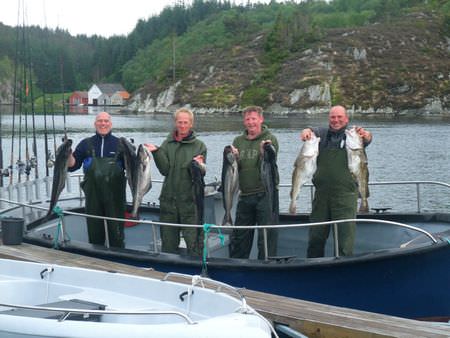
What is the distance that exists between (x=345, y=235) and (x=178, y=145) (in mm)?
2151

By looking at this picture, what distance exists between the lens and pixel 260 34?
120 meters

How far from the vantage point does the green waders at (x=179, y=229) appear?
7.59 metres

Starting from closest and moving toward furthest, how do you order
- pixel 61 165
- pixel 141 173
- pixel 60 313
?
1. pixel 60 313
2. pixel 141 173
3. pixel 61 165

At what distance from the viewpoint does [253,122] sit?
7.38m

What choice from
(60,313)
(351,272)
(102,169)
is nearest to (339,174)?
(351,272)

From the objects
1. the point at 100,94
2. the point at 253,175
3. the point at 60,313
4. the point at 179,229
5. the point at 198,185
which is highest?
the point at 100,94

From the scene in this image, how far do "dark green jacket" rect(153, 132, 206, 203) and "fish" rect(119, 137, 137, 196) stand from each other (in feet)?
0.88

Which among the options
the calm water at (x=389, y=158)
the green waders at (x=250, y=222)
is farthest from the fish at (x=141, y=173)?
the calm water at (x=389, y=158)

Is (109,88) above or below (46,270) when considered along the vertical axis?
above

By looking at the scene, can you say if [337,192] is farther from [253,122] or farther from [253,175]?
[253,122]

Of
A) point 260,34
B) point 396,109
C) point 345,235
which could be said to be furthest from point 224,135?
point 260,34

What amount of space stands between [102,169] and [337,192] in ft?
9.02

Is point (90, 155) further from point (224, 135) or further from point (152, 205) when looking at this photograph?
point (224, 135)

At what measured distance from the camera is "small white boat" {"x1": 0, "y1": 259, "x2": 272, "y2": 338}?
15.8 ft
